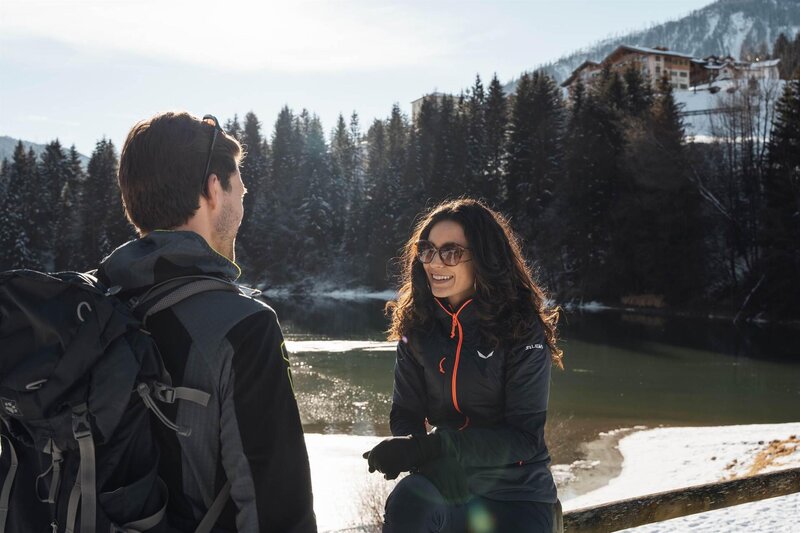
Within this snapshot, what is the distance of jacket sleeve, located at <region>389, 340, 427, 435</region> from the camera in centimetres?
309

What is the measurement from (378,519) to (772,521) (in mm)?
3409

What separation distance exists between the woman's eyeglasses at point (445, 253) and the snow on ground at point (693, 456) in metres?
4.76

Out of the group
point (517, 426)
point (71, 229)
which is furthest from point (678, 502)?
point (71, 229)

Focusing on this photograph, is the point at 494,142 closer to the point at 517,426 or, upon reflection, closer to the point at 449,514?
the point at 517,426

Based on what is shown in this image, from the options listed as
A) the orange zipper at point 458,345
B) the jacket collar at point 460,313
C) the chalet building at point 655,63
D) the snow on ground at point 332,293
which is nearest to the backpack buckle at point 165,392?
the orange zipper at point 458,345

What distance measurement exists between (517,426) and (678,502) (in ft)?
8.68

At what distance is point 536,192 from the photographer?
138 feet

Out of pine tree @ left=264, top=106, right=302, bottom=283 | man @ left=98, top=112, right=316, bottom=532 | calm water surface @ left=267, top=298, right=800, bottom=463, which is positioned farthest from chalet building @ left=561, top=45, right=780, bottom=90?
man @ left=98, top=112, right=316, bottom=532

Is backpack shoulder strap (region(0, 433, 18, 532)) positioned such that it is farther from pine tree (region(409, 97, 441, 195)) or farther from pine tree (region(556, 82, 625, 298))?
pine tree (region(409, 97, 441, 195))

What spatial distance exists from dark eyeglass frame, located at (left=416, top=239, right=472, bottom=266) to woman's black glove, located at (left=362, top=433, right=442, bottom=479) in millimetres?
864

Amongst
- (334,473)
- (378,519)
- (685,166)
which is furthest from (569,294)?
(378,519)

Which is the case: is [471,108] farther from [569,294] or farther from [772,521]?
[772,521]

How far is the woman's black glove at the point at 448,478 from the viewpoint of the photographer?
2668 mm

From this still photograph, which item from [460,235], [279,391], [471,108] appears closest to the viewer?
[279,391]
